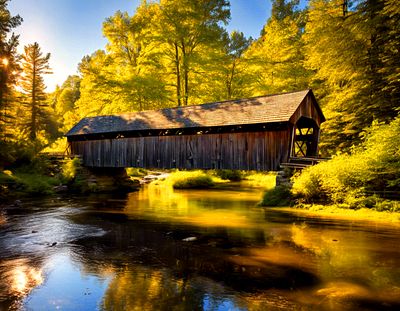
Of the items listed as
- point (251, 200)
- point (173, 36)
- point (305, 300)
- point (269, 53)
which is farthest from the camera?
point (269, 53)

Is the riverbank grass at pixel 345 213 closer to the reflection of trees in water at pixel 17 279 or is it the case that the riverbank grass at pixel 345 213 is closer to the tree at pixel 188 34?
the reflection of trees in water at pixel 17 279

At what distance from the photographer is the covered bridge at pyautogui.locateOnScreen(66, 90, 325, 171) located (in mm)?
15188

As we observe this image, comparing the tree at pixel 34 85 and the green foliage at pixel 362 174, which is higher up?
the tree at pixel 34 85

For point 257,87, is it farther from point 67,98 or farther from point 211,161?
point 67,98

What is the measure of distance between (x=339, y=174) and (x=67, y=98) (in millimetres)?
56442

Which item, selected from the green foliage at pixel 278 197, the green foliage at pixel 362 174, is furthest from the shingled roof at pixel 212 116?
the green foliage at pixel 278 197

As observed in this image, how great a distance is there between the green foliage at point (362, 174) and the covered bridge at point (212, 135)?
2568mm

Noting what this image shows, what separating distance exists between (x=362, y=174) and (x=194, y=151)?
30.2ft

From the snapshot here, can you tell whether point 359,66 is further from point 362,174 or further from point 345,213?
point 345,213

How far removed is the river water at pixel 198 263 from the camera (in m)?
5.03

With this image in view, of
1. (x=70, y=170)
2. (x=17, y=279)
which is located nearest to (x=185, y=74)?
(x=70, y=170)

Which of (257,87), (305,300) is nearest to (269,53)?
(257,87)

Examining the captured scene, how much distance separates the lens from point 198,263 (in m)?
6.84

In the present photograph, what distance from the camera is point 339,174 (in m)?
11.9
